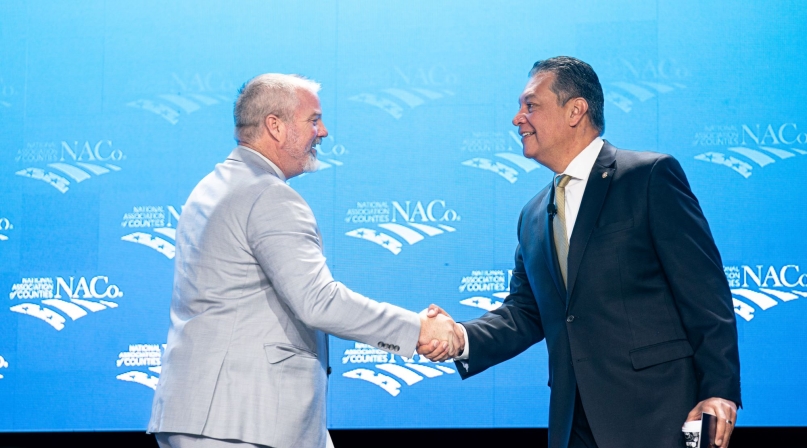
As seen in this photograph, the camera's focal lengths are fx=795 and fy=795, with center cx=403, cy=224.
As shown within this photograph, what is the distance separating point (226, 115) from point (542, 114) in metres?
2.15

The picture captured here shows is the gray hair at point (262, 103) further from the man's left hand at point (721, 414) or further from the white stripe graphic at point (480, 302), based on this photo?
the white stripe graphic at point (480, 302)

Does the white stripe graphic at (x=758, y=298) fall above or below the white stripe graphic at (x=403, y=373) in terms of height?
above

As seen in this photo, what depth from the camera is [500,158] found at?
4.03 metres

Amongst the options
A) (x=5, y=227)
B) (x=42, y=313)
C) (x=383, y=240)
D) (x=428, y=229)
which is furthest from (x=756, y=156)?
(x=5, y=227)

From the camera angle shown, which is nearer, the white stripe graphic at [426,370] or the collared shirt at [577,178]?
the collared shirt at [577,178]

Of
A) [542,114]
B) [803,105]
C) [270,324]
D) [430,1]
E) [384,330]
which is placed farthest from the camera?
[430,1]

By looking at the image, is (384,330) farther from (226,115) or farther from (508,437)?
(226,115)

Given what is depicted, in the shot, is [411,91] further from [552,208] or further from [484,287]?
[552,208]

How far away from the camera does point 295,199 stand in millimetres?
2236

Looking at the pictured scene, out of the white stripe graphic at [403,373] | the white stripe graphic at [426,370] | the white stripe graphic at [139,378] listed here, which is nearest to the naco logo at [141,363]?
the white stripe graphic at [139,378]

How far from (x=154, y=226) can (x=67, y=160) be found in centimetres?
62

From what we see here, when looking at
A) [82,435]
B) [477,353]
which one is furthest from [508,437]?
[82,435]

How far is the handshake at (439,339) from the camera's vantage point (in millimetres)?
2656

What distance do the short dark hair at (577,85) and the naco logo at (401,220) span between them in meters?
1.49
